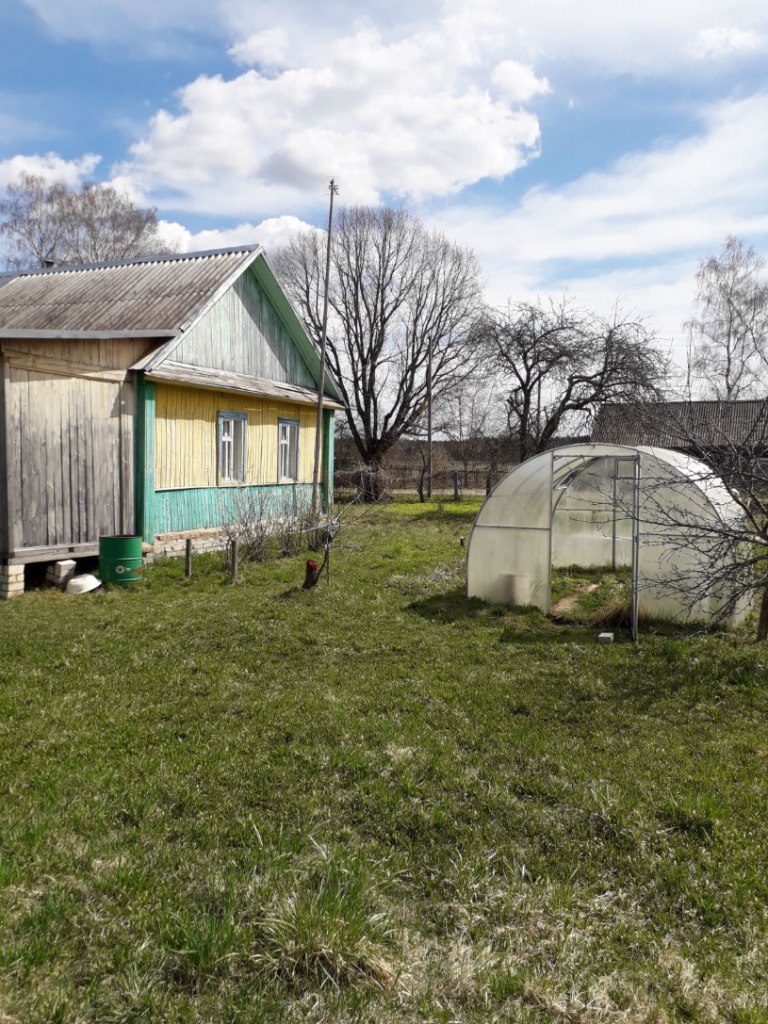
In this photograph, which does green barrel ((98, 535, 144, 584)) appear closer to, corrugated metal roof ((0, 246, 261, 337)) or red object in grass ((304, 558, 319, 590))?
red object in grass ((304, 558, 319, 590))

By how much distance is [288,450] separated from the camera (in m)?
17.7

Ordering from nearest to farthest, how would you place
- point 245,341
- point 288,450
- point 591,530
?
point 591,530 < point 245,341 < point 288,450

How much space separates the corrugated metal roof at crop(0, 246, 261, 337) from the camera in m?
14.4

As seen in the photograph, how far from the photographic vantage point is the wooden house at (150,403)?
10398 mm

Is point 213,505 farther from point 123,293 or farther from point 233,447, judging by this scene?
point 123,293

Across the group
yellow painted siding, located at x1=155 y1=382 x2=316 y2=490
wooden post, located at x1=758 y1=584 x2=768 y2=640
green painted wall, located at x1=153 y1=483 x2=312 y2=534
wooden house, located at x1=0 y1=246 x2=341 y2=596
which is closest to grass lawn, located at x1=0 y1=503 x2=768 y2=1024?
wooden post, located at x1=758 y1=584 x2=768 y2=640

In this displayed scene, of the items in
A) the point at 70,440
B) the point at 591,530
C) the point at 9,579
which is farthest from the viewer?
the point at 591,530

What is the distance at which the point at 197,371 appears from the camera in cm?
1416

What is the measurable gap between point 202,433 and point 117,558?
12.5ft

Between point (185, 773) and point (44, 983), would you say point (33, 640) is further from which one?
point (44, 983)

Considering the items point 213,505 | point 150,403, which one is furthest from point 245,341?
point 150,403

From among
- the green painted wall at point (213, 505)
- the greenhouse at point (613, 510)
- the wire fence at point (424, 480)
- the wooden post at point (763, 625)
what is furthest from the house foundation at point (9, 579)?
the wire fence at point (424, 480)

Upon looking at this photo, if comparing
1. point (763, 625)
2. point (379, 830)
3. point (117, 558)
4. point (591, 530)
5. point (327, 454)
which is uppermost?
point (327, 454)

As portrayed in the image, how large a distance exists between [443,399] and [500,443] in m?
6.65
